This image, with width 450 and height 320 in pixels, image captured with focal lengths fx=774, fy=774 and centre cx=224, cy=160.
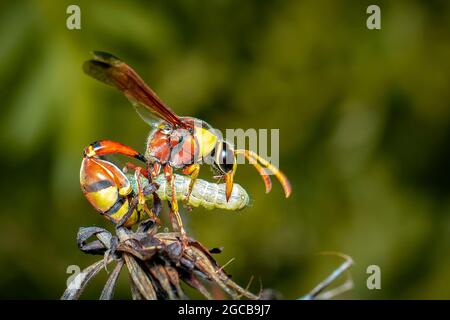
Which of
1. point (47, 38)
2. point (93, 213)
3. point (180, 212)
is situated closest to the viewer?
point (180, 212)

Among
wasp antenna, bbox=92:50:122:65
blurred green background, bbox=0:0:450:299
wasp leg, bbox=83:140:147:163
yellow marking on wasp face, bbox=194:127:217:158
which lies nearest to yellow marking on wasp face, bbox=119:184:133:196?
wasp leg, bbox=83:140:147:163

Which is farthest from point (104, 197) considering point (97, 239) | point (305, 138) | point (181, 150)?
point (305, 138)

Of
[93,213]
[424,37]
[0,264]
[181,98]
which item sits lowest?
[0,264]

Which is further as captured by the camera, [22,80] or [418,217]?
[418,217]

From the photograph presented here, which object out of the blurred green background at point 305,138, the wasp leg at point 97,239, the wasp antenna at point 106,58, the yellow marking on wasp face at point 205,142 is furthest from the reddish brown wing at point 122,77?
the blurred green background at point 305,138
